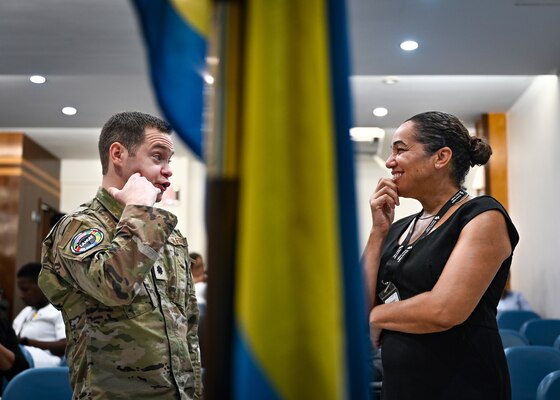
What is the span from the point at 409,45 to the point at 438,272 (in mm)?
5257

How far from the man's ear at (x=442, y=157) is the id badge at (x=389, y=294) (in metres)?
0.35

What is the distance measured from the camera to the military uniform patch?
1.79 metres

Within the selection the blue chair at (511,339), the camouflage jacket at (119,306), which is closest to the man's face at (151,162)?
the camouflage jacket at (119,306)

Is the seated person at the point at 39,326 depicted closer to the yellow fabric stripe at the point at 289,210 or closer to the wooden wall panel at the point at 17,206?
the wooden wall panel at the point at 17,206

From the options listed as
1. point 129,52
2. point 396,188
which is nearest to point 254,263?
point 396,188

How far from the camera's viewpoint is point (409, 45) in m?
6.98

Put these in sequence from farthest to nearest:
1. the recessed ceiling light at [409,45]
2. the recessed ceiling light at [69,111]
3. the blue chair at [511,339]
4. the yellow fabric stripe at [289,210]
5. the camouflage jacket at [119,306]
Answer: the recessed ceiling light at [69,111], the recessed ceiling light at [409,45], the blue chair at [511,339], the camouflage jacket at [119,306], the yellow fabric stripe at [289,210]

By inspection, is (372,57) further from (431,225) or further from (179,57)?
(179,57)

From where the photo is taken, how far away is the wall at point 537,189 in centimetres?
786

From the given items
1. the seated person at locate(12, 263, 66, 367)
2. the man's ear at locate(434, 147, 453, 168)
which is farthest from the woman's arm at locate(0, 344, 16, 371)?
the man's ear at locate(434, 147, 453, 168)

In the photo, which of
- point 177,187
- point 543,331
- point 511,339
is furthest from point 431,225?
point 177,187

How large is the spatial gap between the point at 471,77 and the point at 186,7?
7.70 metres

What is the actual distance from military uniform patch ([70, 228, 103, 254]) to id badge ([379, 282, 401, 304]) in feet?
2.53

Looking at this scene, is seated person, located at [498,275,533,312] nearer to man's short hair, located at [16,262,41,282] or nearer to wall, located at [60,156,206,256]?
wall, located at [60,156,206,256]
